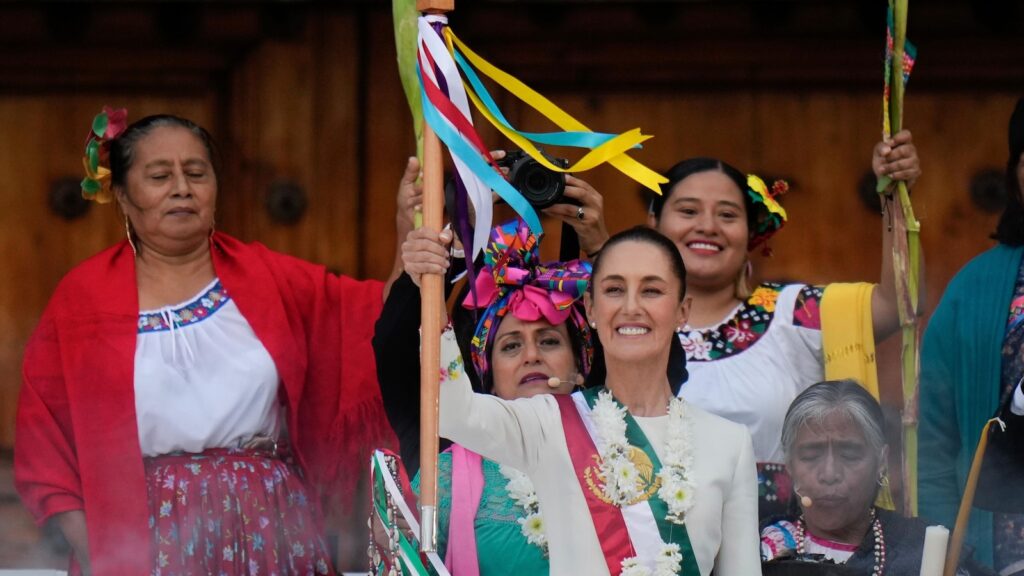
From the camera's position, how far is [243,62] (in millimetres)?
5066

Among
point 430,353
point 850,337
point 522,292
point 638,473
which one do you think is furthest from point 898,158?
point 430,353

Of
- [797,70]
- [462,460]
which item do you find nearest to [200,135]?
[462,460]

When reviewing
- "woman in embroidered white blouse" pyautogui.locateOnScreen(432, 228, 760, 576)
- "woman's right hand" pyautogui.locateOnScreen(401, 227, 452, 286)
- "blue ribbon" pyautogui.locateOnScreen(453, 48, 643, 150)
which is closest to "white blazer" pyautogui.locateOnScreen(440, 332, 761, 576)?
"woman in embroidered white blouse" pyautogui.locateOnScreen(432, 228, 760, 576)

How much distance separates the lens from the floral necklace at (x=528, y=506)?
3463 millimetres

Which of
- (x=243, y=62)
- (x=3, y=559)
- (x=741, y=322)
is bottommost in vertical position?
(x=3, y=559)

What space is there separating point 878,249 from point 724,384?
1344 millimetres

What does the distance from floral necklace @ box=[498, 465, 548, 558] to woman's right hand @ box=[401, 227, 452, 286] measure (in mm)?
526

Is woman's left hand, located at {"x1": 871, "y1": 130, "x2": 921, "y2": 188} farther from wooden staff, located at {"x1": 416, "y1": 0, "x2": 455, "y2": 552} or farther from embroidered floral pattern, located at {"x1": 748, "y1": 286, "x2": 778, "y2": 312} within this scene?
wooden staff, located at {"x1": 416, "y1": 0, "x2": 455, "y2": 552}

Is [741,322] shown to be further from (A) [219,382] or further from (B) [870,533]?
(A) [219,382]

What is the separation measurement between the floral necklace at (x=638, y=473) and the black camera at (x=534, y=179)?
54cm

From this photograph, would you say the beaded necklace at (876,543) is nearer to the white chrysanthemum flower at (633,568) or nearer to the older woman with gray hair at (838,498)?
the older woman with gray hair at (838,498)

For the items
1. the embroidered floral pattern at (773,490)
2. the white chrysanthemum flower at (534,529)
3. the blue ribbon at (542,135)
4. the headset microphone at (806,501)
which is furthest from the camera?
the embroidered floral pattern at (773,490)

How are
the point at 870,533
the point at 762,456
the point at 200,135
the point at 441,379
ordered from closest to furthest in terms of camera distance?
the point at 441,379 < the point at 870,533 < the point at 762,456 < the point at 200,135

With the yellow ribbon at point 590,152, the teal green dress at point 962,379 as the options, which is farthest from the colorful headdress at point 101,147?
the teal green dress at point 962,379
